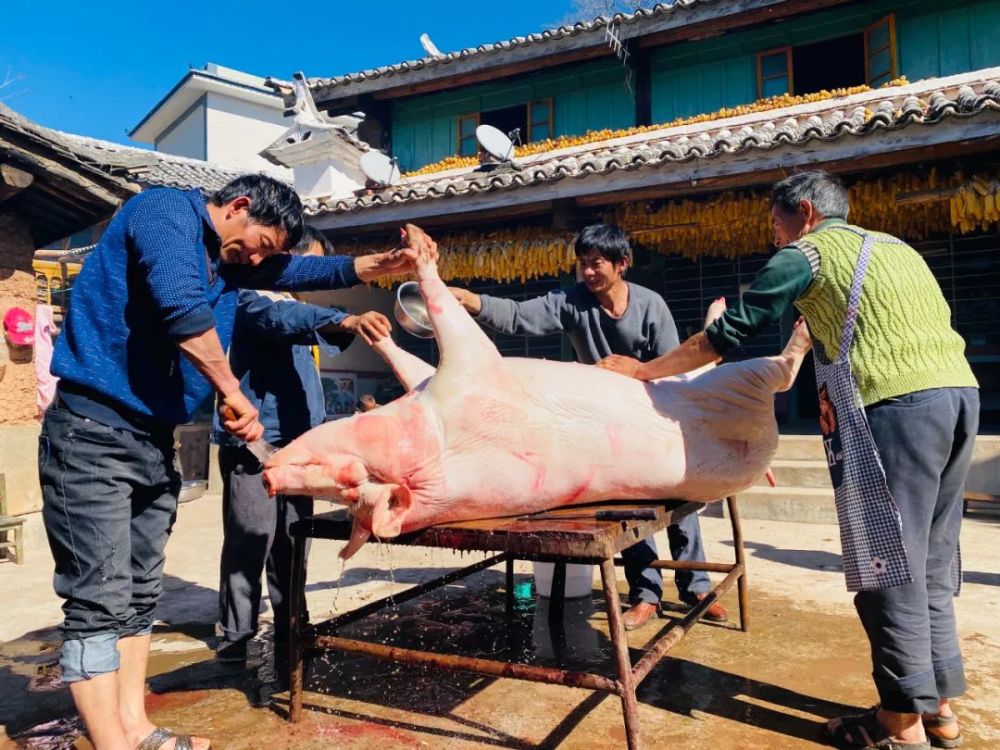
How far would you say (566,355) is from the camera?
374 inches

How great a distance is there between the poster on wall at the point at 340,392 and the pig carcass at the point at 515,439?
7386 mm

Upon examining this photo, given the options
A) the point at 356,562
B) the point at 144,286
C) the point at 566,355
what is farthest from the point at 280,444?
the point at 566,355

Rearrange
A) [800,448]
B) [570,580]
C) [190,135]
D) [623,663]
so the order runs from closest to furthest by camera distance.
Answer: [623,663] → [570,580] → [800,448] → [190,135]

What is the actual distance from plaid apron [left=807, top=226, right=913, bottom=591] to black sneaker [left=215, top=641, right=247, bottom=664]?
270cm

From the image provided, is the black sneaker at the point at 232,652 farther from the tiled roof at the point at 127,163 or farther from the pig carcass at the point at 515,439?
the tiled roof at the point at 127,163

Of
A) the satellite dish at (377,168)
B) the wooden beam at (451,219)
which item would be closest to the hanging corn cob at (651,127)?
the satellite dish at (377,168)

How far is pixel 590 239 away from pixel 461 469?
1.72 m

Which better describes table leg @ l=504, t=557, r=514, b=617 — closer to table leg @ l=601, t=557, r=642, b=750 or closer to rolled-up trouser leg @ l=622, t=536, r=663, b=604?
rolled-up trouser leg @ l=622, t=536, r=663, b=604

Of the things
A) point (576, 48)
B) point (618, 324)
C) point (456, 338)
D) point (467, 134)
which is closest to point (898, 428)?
point (456, 338)

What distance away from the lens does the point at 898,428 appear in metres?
2.29

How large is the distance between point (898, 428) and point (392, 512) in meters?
1.72

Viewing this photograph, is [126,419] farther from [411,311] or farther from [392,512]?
[411,311]

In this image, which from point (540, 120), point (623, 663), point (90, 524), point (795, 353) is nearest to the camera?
point (623, 663)

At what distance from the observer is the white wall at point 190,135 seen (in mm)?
24625
